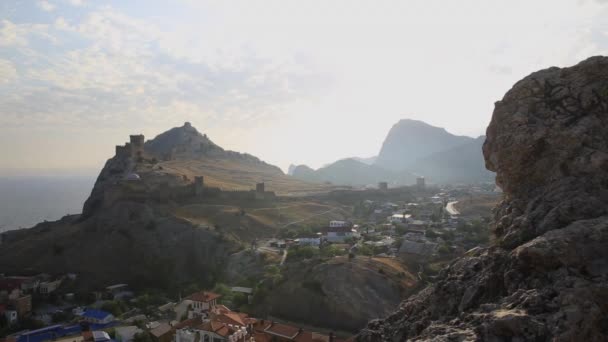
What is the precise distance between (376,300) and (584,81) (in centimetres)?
2754

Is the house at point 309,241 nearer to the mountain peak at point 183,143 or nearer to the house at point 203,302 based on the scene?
the house at point 203,302

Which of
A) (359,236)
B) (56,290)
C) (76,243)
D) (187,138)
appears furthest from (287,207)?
(187,138)

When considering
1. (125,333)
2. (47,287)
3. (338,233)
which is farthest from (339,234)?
(47,287)

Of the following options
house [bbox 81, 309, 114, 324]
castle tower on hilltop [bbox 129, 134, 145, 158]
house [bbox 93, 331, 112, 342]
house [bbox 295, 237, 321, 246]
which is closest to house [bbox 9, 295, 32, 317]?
house [bbox 81, 309, 114, 324]

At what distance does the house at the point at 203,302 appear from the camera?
3186cm

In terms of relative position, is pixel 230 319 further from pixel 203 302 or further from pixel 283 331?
pixel 203 302

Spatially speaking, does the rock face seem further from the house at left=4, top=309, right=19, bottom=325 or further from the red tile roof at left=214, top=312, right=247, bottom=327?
the house at left=4, top=309, right=19, bottom=325

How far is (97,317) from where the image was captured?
3378 centimetres

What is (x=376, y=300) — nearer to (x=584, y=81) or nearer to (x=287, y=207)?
(x=584, y=81)

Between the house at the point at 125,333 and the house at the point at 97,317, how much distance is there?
148 inches

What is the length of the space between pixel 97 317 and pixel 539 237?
119 ft

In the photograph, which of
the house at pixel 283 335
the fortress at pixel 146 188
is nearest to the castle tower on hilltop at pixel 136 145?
the fortress at pixel 146 188

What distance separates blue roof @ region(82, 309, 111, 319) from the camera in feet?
111

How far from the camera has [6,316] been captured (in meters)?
35.6
